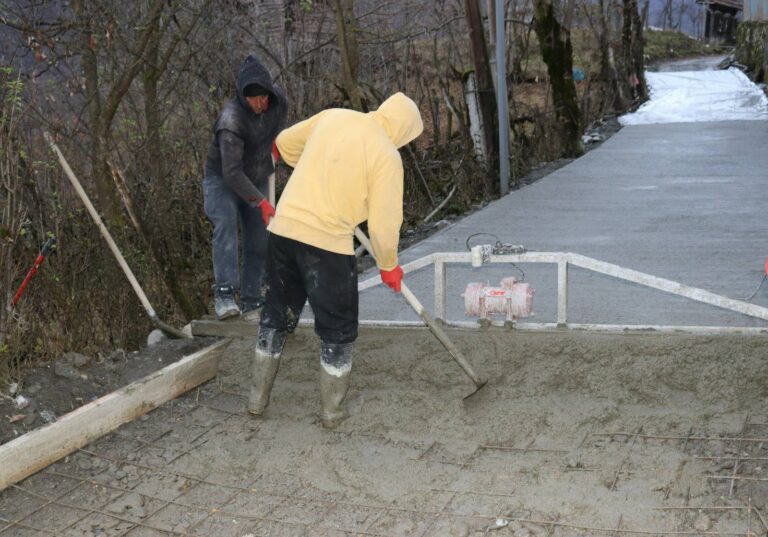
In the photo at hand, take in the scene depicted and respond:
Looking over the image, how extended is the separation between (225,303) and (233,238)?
1.36ft

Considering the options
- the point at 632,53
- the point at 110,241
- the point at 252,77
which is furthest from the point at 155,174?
the point at 632,53

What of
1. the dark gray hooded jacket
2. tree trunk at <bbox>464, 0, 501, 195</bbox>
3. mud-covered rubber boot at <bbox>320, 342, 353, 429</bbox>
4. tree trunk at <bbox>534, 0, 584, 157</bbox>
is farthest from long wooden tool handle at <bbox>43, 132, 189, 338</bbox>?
tree trunk at <bbox>534, 0, 584, 157</bbox>

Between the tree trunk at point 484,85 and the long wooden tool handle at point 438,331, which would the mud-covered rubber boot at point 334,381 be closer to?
the long wooden tool handle at point 438,331

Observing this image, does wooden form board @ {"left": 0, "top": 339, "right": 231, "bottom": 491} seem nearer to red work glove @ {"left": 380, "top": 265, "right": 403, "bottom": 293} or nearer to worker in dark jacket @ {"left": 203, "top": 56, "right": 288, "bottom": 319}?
worker in dark jacket @ {"left": 203, "top": 56, "right": 288, "bottom": 319}

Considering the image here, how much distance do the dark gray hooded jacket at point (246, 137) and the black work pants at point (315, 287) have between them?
715mm

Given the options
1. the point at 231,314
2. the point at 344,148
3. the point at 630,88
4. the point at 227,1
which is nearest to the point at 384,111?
the point at 344,148

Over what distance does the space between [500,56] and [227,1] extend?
10.8ft

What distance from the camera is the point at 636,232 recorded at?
27.5 ft

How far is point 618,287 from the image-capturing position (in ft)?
21.2

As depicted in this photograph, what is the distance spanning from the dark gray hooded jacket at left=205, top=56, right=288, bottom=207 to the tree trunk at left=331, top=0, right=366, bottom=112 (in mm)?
4026

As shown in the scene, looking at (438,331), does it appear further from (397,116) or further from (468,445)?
(397,116)

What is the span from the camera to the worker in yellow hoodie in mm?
4598

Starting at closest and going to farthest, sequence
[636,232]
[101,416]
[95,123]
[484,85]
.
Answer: [101,416], [95,123], [636,232], [484,85]

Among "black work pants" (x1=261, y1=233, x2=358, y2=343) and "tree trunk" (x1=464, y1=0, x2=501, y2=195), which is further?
"tree trunk" (x1=464, y1=0, x2=501, y2=195)
